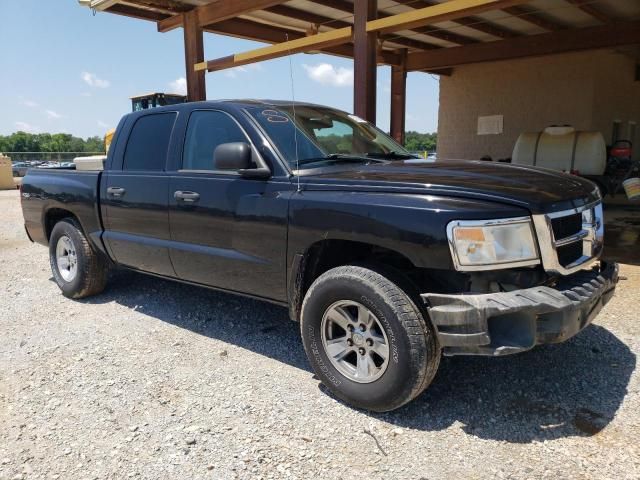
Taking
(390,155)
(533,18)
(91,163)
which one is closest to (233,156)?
(390,155)

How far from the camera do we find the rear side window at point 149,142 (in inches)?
168

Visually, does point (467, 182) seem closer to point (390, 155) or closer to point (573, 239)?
point (573, 239)

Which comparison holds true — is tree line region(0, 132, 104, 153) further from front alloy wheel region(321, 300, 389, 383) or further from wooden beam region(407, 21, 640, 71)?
front alloy wheel region(321, 300, 389, 383)

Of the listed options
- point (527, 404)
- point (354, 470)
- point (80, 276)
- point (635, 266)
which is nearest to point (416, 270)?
point (527, 404)

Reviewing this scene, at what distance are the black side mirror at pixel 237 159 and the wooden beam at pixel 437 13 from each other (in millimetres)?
4540

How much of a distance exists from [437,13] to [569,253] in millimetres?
5005

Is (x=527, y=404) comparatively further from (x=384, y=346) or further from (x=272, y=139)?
(x=272, y=139)

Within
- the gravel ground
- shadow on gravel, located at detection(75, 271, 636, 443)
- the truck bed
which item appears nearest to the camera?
the gravel ground

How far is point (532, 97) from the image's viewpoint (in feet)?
44.6

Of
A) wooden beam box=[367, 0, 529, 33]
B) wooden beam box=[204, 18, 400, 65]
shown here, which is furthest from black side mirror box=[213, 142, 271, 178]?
wooden beam box=[204, 18, 400, 65]

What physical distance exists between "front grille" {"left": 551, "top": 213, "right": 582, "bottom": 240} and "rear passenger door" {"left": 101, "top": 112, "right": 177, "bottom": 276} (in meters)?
2.79

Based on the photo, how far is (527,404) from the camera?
301 centimetres

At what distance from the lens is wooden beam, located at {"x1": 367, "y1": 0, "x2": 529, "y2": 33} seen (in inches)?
254

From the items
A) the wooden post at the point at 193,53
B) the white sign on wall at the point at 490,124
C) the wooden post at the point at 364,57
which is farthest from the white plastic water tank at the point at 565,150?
the wooden post at the point at 193,53
